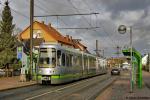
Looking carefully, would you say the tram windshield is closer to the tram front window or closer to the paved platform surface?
the tram front window

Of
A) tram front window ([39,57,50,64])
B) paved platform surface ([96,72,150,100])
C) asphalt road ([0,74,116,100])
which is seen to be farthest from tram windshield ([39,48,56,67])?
paved platform surface ([96,72,150,100])

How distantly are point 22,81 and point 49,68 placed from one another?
6.11m

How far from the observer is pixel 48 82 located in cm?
3325

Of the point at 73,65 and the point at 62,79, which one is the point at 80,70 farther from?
the point at 62,79

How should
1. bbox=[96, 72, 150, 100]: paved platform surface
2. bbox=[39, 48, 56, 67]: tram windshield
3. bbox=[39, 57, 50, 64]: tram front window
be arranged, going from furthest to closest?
bbox=[39, 57, 50, 64]: tram front window, bbox=[39, 48, 56, 67]: tram windshield, bbox=[96, 72, 150, 100]: paved platform surface

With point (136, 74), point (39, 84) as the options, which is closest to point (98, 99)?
point (136, 74)

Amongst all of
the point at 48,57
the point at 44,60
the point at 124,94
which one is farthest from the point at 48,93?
the point at 44,60

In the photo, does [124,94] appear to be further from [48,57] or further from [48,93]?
[48,57]

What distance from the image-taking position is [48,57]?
1283 inches

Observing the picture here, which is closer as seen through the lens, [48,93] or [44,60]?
[48,93]

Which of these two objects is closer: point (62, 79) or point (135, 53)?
point (135, 53)

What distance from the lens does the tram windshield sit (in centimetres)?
3247

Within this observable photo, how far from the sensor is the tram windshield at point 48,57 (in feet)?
107

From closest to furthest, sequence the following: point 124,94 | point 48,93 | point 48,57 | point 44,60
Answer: point 124,94 → point 48,93 → point 48,57 → point 44,60
